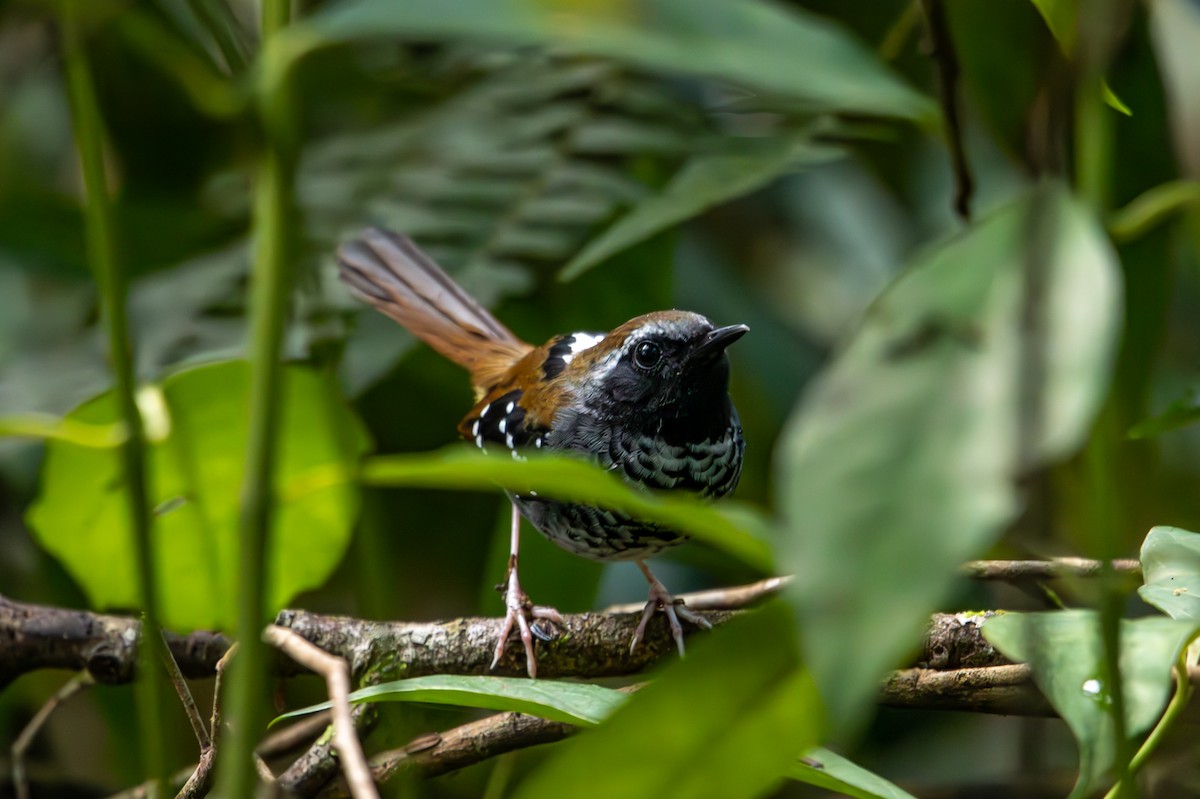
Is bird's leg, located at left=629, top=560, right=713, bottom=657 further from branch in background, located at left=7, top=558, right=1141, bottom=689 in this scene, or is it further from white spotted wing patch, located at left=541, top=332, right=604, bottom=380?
white spotted wing patch, located at left=541, top=332, right=604, bottom=380

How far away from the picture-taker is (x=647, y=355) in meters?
2.46

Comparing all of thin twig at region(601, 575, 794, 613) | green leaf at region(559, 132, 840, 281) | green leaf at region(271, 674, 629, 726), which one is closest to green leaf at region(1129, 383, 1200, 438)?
green leaf at region(271, 674, 629, 726)

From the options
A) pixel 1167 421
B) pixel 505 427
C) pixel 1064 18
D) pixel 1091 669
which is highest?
pixel 1064 18

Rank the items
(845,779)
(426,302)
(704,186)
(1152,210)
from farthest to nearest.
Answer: (426,302)
(704,186)
(1152,210)
(845,779)

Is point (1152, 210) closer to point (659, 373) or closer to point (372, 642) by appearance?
point (659, 373)

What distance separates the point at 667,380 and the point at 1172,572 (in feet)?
4.46

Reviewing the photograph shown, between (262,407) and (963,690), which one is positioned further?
(963,690)

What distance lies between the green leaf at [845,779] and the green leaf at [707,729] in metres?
0.35

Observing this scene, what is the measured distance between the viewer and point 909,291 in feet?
2.07

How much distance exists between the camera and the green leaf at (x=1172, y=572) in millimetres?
1124

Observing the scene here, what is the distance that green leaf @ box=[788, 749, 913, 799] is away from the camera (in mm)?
1071

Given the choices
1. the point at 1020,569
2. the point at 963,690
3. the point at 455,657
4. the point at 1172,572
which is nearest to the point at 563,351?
the point at 455,657

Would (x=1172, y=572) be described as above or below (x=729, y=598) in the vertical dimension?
above

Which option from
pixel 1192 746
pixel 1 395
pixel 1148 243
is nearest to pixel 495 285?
pixel 1 395
